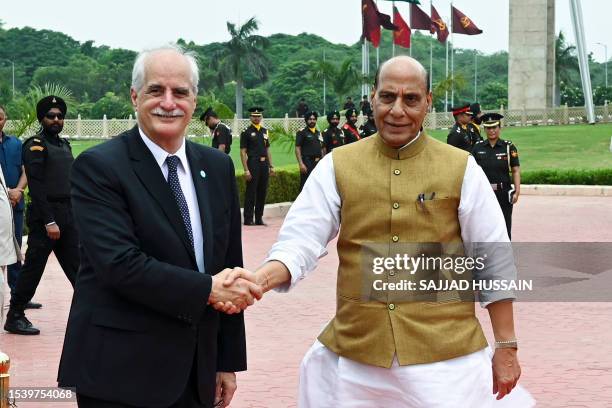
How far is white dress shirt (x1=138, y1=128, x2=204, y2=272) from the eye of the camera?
11.2ft

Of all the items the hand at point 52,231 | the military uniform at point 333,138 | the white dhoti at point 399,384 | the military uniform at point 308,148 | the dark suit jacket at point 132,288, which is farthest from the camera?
the military uniform at point 333,138

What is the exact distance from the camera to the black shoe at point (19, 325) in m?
8.25

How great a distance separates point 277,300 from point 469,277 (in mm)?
6498

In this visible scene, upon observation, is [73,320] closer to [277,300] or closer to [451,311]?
[451,311]

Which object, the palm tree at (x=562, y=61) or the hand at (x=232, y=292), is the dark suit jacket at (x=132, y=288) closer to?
the hand at (x=232, y=292)

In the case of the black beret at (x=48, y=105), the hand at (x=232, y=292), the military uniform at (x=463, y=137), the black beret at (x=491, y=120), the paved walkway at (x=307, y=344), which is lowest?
the paved walkway at (x=307, y=344)

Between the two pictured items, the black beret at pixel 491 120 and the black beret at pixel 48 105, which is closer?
the black beret at pixel 48 105

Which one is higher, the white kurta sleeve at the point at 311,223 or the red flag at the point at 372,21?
the red flag at the point at 372,21

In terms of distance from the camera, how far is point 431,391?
3.56 metres

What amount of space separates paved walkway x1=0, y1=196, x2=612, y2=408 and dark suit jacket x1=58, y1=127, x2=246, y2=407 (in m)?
3.02

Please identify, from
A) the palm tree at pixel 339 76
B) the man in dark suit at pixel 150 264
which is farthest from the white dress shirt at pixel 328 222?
the palm tree at pixel 339 76

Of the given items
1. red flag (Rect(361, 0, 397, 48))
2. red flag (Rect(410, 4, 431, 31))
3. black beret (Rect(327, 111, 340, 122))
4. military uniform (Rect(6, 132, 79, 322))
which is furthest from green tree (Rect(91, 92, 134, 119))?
military uniform (Rect(6, 132, 79, 322))

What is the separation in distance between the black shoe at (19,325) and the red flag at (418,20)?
42.8 m

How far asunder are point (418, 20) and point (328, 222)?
4712 cm
